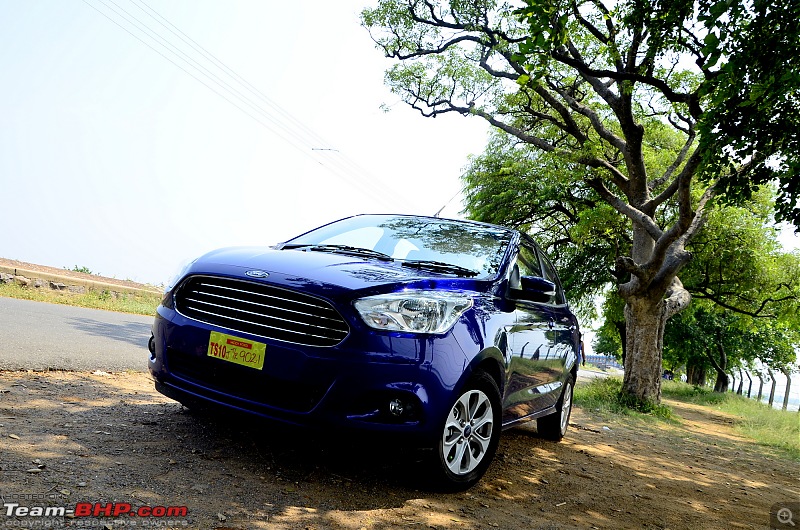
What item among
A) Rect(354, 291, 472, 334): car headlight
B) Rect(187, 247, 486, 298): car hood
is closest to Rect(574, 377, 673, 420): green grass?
Rect(187, 247, 486, 298): car hood

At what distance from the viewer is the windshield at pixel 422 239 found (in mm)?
4805

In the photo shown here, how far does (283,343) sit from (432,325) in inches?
32.8

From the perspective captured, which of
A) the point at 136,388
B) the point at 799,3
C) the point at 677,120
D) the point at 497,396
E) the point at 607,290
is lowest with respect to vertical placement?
the point at 136,388

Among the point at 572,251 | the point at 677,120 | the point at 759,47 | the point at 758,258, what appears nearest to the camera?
the point at 759,47

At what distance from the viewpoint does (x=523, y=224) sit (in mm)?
20828

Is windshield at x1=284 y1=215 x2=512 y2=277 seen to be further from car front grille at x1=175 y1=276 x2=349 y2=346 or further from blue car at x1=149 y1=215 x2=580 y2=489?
car front grille at x1=175 y1=276 x2=349 y2=346

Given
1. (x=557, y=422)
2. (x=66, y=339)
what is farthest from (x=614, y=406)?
(x=66, y=339)

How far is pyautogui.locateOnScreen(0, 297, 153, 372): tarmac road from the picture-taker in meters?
6.62

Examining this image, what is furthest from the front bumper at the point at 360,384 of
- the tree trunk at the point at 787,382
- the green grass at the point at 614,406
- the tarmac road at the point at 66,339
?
the tree trunk at the point at 787,382

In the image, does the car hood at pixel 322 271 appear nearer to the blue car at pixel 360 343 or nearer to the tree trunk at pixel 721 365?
the blue car at pixel 360 343

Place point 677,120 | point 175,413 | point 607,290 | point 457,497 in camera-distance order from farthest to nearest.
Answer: point 607,290
point 677,120
point 175,413
point 457,497

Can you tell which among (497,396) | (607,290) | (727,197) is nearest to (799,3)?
(727,197)

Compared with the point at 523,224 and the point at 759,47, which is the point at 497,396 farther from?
the point at 523,224

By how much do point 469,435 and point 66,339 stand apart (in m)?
6.08
